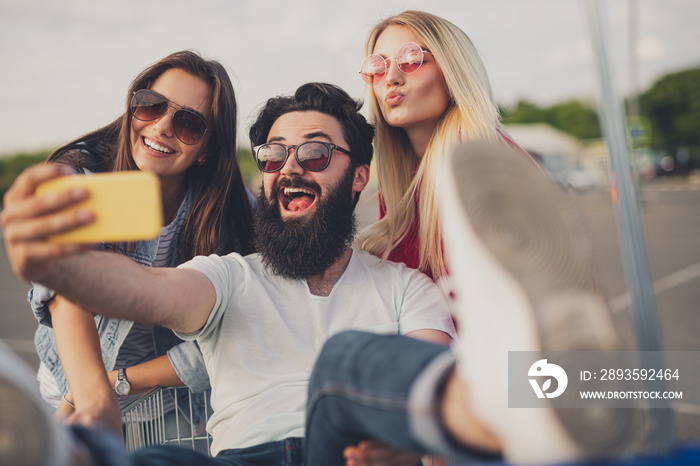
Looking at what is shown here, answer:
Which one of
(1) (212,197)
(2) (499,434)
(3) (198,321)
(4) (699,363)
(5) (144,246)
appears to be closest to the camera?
(2) (499,434)

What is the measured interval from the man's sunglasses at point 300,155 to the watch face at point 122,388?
1107mm

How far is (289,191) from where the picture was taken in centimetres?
268

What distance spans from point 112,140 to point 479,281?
2470 mm

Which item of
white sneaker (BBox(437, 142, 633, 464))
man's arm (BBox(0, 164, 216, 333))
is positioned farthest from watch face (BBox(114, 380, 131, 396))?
white sneaker (BBox(437, 142, 633, 464))

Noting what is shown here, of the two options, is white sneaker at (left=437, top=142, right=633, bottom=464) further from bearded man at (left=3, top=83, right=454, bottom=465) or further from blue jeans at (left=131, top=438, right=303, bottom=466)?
blue jeans at (left=131, top=438, right=303, bottom=466)

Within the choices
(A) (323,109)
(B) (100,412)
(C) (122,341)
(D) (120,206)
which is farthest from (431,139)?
(D) (120,206)

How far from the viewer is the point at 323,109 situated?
2877mm

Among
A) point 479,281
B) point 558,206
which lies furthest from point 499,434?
point 558,206

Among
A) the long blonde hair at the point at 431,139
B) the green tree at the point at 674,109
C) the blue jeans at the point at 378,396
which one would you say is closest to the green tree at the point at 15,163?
the long blonde hair at the point at 431,139

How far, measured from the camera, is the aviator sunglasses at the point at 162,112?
2.90 metres

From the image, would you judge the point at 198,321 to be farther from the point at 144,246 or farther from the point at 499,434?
the point at 499,434

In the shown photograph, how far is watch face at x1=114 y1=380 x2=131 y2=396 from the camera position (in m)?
2.41

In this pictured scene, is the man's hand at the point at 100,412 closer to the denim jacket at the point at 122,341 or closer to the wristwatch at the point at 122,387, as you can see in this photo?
the wristwatch at the point at 122,387

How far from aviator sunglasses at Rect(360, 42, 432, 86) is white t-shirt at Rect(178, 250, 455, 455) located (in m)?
1.27
